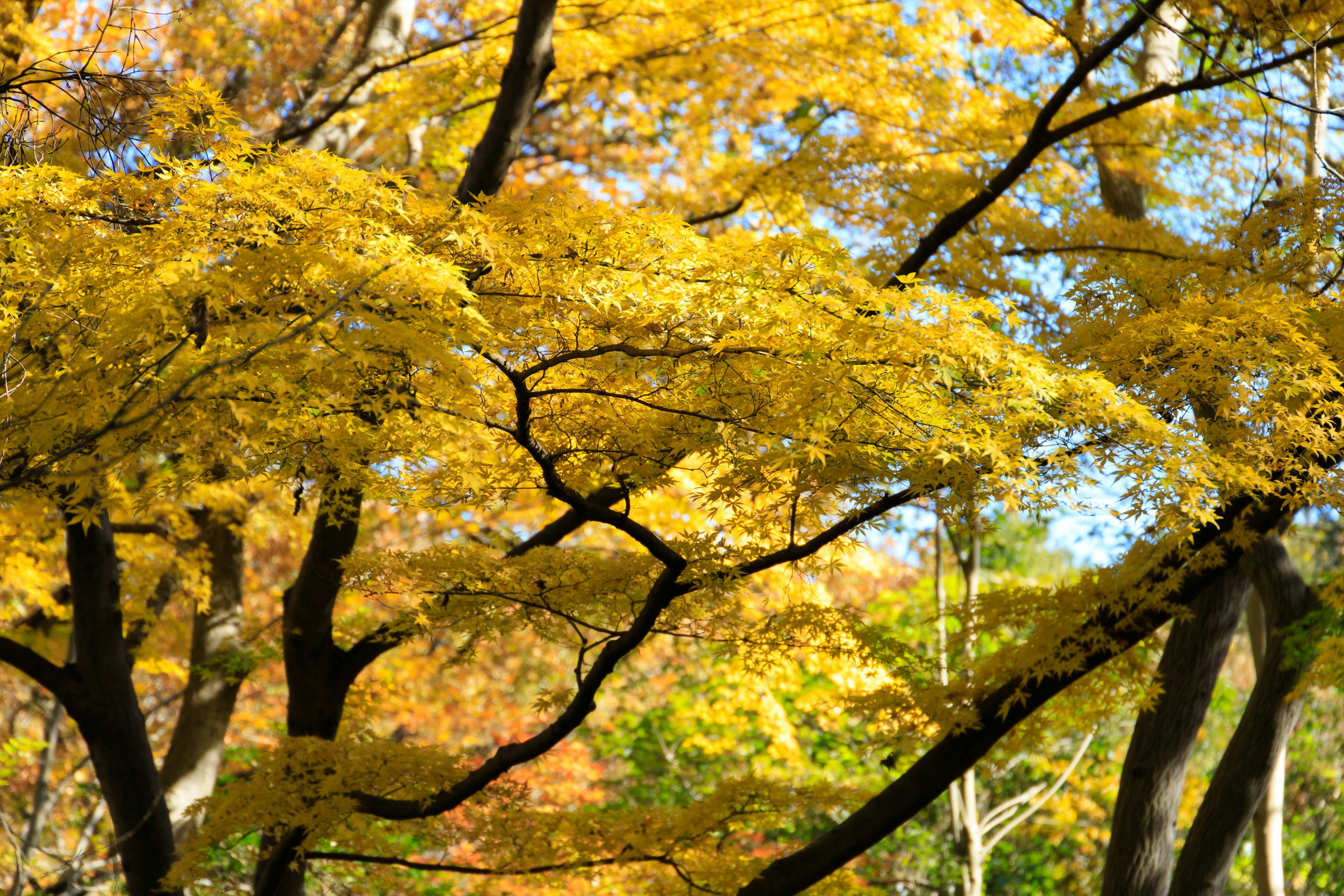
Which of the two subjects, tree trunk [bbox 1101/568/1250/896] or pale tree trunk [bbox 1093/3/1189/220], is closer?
tree trunk [bbox 1101/568/1250/896]

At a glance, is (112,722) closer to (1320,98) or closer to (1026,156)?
(1026,156)

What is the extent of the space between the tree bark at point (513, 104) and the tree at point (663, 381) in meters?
0.02

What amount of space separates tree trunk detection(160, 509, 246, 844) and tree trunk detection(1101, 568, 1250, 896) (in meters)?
5.20

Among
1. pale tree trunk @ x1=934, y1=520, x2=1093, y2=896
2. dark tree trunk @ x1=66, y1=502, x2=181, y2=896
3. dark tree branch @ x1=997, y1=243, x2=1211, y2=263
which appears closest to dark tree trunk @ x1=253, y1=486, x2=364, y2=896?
dark tree trunk @ x1=66, y1=502, x2=181, y2=896

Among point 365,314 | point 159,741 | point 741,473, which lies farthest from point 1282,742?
point 159,741

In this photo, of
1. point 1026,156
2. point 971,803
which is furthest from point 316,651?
point 1026,156

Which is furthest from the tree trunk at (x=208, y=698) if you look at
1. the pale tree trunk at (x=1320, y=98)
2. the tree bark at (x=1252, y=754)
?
the pale tree trunk at (x=1320, y=98)

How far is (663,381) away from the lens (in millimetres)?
3504

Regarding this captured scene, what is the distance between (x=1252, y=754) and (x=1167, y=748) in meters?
0.45

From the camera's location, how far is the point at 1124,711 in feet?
34.2

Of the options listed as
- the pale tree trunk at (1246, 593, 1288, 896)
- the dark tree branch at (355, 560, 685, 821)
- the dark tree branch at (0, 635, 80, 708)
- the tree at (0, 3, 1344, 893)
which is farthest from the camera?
the pale tree trunk at (1246, 593, 1288, 896)

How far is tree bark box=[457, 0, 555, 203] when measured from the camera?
498cm

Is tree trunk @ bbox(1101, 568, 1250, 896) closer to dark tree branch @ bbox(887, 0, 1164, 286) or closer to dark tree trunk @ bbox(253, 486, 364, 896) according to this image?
dark tree branch @ bbox(887, 0, 1164, 286)

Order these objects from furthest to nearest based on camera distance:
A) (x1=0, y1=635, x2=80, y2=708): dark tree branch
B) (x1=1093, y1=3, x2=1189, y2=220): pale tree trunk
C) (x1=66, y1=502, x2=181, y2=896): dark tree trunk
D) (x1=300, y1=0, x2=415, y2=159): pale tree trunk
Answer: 1. (x1=300, y1=0, x2=415, y2=159): pale tree trunk
2. (x1=1093, y1=3, x2=1189, y2=220): pale tree trunk
3. (x1=66, y1=502, x2=181, y2=896): dark tree trunk
4. (x1=0, y1=635, x2=80, y2=708): dark tree branch
